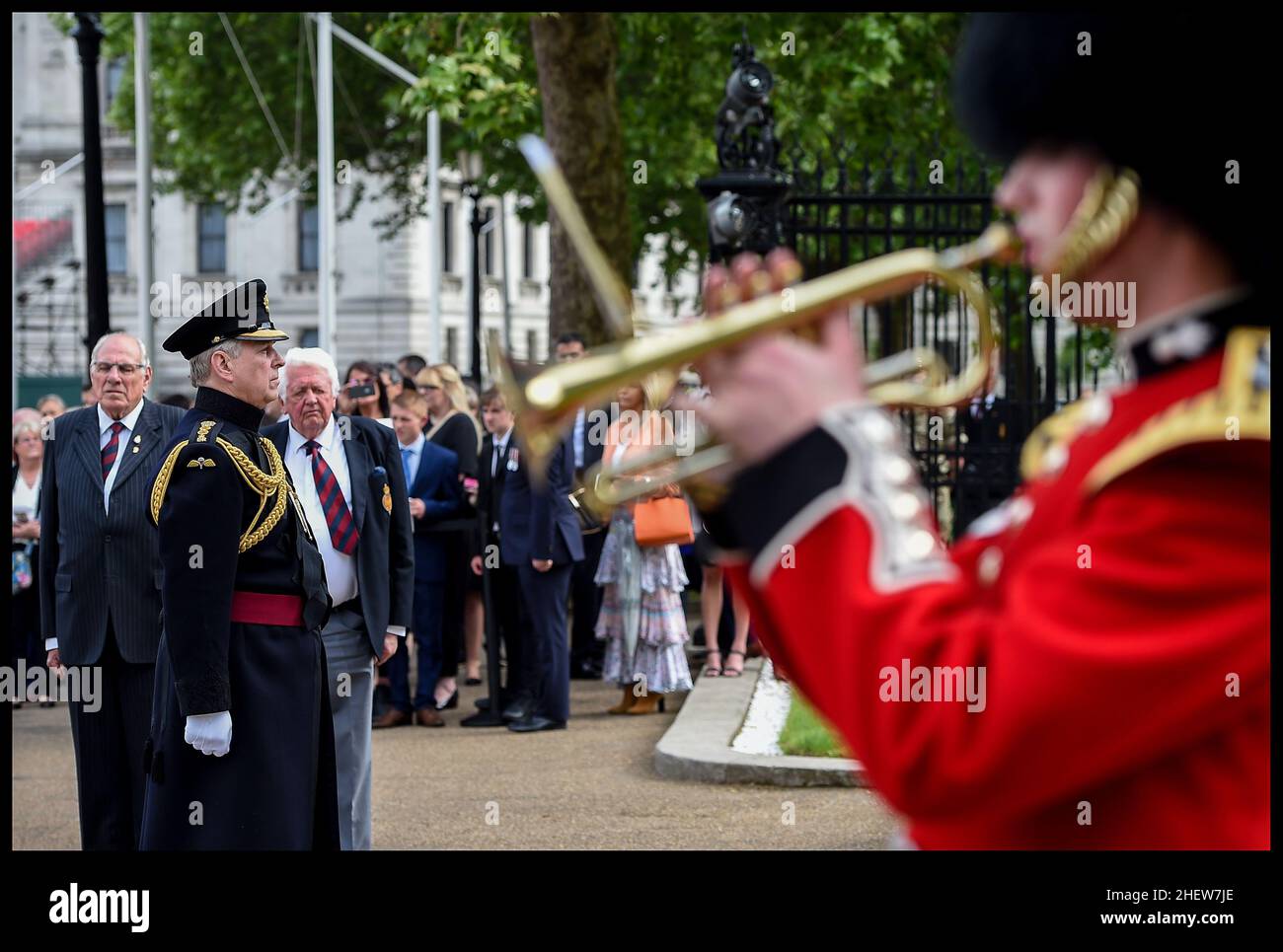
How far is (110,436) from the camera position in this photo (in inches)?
285

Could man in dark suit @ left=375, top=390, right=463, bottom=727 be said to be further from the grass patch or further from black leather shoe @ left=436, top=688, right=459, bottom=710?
the grass patch

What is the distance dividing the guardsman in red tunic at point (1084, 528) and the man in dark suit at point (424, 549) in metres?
9.27

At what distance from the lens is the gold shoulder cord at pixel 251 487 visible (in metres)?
5.55

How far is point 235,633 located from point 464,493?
6388 millimetres

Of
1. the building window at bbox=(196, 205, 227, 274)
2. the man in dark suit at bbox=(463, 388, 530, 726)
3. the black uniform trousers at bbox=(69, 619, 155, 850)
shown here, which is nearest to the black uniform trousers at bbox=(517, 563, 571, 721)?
the man in dark suit at bbox=(463, 388, 530, 726)

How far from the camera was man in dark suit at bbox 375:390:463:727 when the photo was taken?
11.3 meters

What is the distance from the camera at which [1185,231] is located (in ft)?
6.33

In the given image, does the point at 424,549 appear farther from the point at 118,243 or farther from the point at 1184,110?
the point at 118,243

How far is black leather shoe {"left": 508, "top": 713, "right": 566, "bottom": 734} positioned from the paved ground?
83 mm
